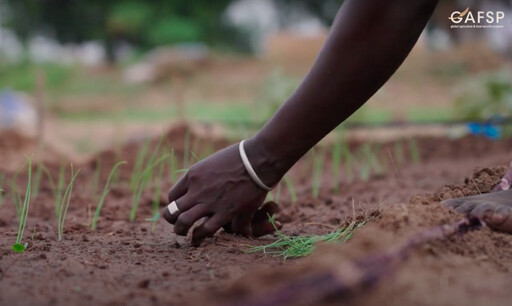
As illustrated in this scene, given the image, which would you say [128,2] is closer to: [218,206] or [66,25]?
[66,25]

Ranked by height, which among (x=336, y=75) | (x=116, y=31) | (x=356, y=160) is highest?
(x=116, y=31)

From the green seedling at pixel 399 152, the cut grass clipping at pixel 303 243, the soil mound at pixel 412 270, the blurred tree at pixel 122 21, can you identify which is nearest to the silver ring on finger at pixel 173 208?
the cut grass clipping at pixel 303 243

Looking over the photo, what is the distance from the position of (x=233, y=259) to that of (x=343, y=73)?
57 cm

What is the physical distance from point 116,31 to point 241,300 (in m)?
16.5

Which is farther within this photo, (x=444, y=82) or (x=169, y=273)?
(x=444, y=82)

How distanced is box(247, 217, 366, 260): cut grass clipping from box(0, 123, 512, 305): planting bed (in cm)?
4

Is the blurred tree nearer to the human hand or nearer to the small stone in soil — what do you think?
the human hand

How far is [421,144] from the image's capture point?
185 inches

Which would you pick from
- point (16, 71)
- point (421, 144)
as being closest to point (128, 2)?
point (16, 71)

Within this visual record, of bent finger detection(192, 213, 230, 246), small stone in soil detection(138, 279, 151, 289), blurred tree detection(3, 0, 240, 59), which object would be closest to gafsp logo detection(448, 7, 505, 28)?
bent finger detection(192, 213, 230, 246)

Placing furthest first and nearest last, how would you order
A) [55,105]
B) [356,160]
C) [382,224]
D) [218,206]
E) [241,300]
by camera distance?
[55,105] → [356,160] → [218,206] → [382,224] → [241,300]

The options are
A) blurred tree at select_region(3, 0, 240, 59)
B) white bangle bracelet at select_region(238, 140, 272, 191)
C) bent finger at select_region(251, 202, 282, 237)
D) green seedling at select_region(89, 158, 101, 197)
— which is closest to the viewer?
white bangle bracelet at select_region(238, 140, 272, 191)

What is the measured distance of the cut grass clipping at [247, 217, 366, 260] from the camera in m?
1.74

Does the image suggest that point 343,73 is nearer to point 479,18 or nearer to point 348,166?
point 348,166
